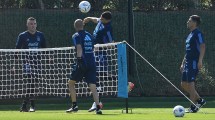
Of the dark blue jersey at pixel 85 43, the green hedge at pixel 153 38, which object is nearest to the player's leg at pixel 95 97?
the dark blue jersey at pixel 85 43

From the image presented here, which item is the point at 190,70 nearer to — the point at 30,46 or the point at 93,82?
the point at 93,82

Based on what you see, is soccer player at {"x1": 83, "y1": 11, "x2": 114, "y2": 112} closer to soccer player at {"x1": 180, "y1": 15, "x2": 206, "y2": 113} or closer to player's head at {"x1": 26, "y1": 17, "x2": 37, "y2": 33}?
player's head at {"x1": 26, "y1": 17, "x2": 37, "y2": 33}

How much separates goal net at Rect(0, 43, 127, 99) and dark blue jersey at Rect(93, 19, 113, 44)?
0.24 metres

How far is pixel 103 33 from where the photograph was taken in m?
17.8

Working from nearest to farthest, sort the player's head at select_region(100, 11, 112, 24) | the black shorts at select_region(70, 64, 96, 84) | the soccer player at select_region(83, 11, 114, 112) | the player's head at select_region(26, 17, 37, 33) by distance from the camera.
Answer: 1. the black shorts at select_region(70, 64, 96, 84)
2. the player's head at select_region(100, 11, 112, 24)
3. the soccer player at select_region(83, 11, 114, 112)
4. the player's head at select_region(26, 17, 37, 33)

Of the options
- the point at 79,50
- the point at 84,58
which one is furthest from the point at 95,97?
the point at 79,50

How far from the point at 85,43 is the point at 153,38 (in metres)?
9.60

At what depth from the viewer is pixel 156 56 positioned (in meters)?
25.3

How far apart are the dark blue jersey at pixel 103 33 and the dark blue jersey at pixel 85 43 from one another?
176 centimetres

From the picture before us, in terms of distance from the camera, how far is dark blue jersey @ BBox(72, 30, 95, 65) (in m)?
15.8

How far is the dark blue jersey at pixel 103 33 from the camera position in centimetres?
1775

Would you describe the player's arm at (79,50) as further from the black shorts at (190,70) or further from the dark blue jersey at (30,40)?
the black shorts at (190,70)

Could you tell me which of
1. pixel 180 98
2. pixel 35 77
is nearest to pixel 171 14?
pixel 180 98

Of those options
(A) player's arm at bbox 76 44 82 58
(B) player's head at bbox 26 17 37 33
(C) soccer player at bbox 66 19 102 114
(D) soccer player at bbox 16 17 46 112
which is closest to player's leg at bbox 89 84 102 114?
(C) soccer player at bbox 66 19 102 114
